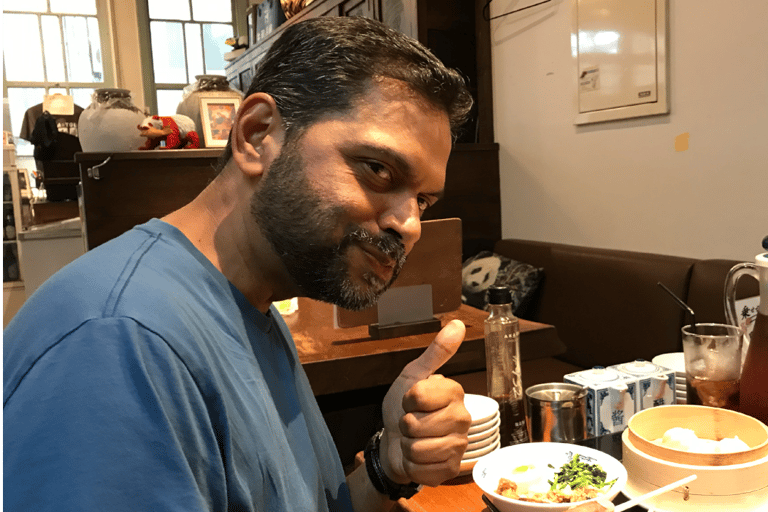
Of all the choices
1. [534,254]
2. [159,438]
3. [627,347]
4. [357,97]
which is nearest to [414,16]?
[534,254]

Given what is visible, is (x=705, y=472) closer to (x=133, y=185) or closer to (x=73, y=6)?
(x=133, y=185)

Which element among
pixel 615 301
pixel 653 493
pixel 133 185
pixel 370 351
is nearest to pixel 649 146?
pixel 615 301

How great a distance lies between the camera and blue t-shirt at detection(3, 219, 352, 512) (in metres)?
0.50

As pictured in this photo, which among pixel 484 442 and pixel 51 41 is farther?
pixel 51 41

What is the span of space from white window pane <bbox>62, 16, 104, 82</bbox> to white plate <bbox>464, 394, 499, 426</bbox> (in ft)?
27.3

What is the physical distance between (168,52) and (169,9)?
55cm

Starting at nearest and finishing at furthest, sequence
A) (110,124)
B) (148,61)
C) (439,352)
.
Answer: (439,352) → (110,124) → (148,61)

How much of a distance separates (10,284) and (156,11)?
3936 millimetres

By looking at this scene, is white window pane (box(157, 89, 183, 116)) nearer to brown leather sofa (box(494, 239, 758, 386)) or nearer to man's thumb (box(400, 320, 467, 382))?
brown leather sofa (box(494, 239, 758, 386))

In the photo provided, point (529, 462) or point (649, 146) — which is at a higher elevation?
point (649, 146)

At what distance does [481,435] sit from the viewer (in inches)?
43.5

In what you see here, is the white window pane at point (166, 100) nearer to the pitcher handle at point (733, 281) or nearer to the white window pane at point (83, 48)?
the white window pane at point (83, 48)

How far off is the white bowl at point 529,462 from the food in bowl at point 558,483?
0.01 metres

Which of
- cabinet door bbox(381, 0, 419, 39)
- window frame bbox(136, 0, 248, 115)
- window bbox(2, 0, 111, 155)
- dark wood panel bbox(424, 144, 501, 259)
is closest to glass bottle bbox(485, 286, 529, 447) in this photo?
dark wood panel bbox(424, 144, 501, 259)
